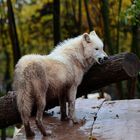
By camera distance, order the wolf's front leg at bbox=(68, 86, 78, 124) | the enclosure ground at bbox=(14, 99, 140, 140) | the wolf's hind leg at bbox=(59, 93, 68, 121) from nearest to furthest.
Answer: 1. the enclosure ground at bbox=(14, 99, 140, 140)
2. the wolf's front leg at bbox=(68, 86, 78, 124)
3. the wolf's hind leg at bbox=(59, 93, 68, 121)

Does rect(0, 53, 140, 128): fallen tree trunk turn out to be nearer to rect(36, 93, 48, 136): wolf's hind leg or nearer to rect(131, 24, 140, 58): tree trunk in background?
rect(36, 93, 48, 136): wolf's hind leg

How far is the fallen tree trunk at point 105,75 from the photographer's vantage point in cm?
992

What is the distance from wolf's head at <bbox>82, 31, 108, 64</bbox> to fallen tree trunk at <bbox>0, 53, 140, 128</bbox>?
222mm

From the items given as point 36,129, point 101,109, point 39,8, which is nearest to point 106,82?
point 101,109

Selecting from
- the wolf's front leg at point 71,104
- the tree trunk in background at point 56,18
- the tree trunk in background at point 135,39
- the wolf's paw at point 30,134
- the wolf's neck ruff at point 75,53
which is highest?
the tree trunk in background at point 56,18

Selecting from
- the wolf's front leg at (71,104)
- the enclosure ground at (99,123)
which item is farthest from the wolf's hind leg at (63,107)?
the wolf's front leg at (71,104)

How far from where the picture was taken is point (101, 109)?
10938 mm

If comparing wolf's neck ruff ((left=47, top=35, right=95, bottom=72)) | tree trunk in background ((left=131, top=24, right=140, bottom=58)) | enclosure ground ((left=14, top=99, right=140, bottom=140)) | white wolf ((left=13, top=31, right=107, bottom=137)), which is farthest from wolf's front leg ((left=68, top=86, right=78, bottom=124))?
tree trunk in background ((left=131, top=24, right=140, bottom=58))

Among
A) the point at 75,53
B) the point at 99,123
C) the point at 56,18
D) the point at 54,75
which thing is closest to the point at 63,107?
the point at 99,123

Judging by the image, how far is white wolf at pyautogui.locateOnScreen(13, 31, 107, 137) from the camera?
862 centimetres

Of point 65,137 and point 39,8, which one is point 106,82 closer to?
point 65,137

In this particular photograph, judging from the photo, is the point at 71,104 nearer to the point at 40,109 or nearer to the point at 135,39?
the point at 40,109

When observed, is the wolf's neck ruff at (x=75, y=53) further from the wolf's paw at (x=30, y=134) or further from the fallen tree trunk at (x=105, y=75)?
the wolf's paw at (x=30, y=134)

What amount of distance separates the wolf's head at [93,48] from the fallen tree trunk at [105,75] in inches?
8.7
